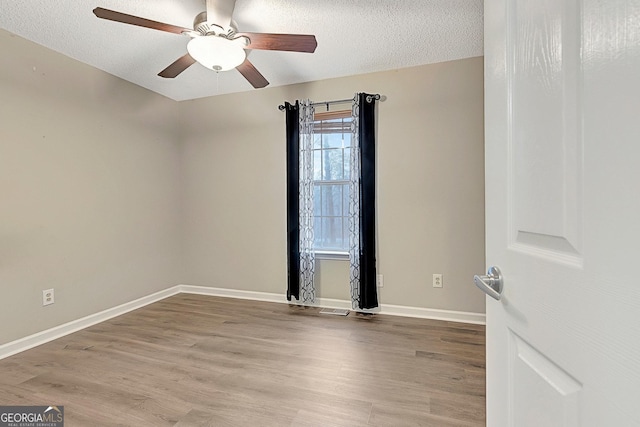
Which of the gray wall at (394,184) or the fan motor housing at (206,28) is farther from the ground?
the fan motor housing at (206,28)

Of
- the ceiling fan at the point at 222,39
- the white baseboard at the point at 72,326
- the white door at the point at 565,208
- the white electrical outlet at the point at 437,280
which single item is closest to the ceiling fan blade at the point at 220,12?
the ceiling fan at the point at 222,39

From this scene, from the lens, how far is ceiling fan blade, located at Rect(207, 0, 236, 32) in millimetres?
1821

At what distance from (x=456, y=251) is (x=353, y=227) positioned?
1.00 m

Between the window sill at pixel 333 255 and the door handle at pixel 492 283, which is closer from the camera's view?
the door handle at pixel 492 283

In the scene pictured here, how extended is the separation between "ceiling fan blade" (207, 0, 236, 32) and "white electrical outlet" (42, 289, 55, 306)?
2.57 metres

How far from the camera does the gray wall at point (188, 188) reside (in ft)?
7.93

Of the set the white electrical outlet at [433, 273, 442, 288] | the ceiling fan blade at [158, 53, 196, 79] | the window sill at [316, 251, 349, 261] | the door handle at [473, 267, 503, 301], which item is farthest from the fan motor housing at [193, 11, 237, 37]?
the white electrical outlet at [433, 273, 442, 288]

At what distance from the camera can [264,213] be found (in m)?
3.46

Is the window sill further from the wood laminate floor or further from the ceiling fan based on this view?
the ceiling fan

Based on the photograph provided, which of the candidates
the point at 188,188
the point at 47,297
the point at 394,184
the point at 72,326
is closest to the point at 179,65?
the point at 188,188

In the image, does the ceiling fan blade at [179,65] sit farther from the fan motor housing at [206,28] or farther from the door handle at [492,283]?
the door handle at [492,283]

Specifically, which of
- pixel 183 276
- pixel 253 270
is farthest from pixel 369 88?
pixel 183 276

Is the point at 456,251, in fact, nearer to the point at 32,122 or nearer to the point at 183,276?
the point at 183,276

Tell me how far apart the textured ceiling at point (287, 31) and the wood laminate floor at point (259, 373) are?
247cm
